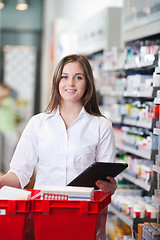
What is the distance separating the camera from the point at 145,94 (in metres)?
3.87

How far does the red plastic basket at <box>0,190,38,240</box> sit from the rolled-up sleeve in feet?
1.50

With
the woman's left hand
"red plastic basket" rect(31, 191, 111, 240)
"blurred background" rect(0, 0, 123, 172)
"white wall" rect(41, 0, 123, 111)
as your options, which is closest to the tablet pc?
the woman's left hand

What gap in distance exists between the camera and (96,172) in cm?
234

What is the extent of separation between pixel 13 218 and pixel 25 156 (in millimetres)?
576

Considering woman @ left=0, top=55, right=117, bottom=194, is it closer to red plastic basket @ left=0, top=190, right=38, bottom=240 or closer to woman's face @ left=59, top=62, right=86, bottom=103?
woman's face @ left=59, top=62, right=86, bottom=103

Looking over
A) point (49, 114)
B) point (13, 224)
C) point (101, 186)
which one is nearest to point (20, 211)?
point (13, 224)

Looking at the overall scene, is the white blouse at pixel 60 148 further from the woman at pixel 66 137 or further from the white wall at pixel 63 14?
the white wall at pixel 63 14

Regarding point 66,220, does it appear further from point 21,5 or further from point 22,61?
point 22,61

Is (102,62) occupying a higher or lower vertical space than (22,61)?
lower

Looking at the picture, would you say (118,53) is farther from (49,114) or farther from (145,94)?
(49,114)

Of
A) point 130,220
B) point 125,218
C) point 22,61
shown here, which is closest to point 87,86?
point 130,220

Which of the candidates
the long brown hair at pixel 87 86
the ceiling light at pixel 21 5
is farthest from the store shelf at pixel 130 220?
the ceiling light at pixel 21 5

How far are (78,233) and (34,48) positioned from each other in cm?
1032

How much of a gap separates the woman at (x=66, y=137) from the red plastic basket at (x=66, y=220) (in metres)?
0.48
